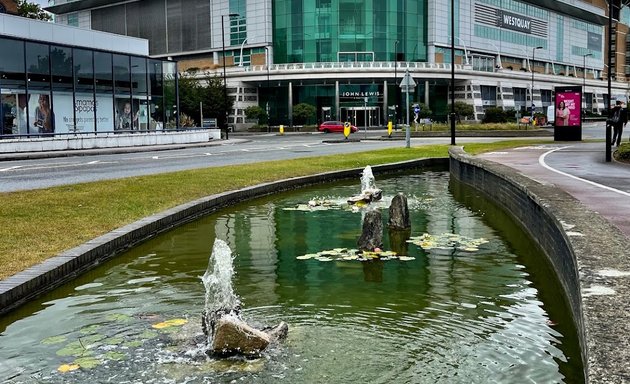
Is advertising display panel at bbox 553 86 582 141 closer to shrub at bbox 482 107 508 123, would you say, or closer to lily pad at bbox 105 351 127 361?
lily pad at bbox 105 351 127 361

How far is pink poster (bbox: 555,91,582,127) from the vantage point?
40.0m

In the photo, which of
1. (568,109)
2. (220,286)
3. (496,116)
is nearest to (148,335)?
(220,286)

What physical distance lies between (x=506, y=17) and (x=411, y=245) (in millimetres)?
119016

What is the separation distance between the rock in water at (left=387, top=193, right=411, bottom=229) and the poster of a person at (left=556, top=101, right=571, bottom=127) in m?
30.4

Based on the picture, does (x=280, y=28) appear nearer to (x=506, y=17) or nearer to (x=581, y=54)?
(x=506, y=17)

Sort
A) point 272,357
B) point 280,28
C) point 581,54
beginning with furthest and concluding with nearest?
point 581,54
point 280,28
point 272,357

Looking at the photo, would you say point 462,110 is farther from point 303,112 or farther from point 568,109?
point 568,109

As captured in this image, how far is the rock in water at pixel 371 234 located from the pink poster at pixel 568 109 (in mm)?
32293

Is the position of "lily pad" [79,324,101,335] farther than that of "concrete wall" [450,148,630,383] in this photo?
Yes

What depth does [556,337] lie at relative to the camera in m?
6.74

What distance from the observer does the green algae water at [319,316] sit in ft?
19.2

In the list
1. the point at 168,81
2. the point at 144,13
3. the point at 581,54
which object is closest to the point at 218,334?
the point at 168,81

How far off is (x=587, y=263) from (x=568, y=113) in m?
36.6

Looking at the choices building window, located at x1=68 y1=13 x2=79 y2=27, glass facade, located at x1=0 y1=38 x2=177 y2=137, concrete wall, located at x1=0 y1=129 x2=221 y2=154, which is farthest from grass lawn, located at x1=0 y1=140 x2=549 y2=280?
building window, located at x1=68 y1=13 x2=79 y2=27
